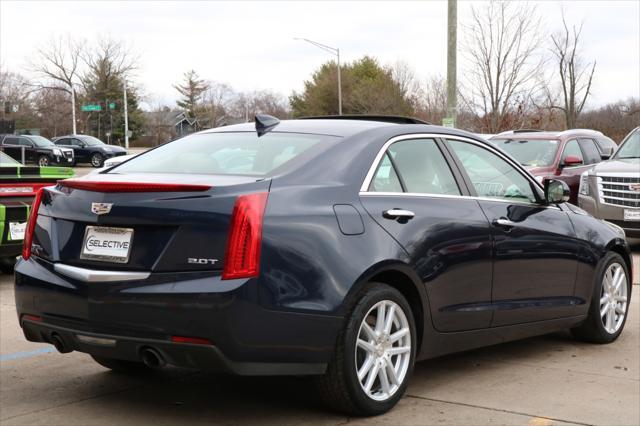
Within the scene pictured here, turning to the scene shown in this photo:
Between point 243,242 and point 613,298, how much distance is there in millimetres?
3799

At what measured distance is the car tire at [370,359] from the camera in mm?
4375

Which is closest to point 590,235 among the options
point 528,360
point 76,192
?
point 528,360

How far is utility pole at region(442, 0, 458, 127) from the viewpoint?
2009 centimetres

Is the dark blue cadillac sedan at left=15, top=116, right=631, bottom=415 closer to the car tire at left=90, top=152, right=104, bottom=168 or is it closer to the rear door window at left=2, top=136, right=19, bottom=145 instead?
the rear door window at left=2, top=136, right=19, bottom=145

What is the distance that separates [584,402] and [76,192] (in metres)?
3.03

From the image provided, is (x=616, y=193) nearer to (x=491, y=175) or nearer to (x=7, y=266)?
(x=491, y=175)

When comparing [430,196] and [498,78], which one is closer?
[430,196]

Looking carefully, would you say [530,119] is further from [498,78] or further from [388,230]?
[388,230]

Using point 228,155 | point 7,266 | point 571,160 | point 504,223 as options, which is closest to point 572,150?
point 571,160

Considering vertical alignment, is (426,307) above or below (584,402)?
above

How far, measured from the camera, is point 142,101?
293 ft

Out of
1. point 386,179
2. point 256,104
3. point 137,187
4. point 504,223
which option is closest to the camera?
point 137,187

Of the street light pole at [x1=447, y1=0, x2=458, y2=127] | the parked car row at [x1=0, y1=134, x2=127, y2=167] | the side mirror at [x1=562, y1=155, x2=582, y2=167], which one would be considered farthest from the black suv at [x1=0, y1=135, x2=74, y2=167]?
the side mirror at [x1=562, y1=155, x2=582, y2=167]

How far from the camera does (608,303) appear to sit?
6723 mm
